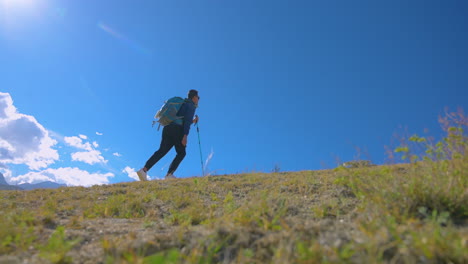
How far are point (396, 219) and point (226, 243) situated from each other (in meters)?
1.48

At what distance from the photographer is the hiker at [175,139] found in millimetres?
7682

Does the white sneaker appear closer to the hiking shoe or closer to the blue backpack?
the hiking shoe

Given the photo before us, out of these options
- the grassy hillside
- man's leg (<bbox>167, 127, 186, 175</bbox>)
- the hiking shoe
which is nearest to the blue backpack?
man's leg (<bbox>167, 127, 186, 175</bbox>)

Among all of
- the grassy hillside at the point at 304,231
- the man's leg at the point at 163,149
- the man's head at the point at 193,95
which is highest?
the man's head at the point at 193,95

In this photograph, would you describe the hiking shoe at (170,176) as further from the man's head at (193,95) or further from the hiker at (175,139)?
the man's head at (193,95)

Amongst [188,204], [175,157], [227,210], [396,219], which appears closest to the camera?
[396,219]

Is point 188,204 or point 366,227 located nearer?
point 366,227

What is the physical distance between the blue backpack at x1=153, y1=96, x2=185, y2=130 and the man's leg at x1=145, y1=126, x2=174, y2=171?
0.82 ft

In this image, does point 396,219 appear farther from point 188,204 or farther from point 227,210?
point 188,204

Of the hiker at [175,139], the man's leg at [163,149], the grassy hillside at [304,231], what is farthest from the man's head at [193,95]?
the grassy hillside at [304,231]

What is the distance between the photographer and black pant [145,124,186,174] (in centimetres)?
783

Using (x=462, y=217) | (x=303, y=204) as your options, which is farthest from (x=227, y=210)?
(x=462, y=217)

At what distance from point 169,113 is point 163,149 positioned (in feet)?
3.69

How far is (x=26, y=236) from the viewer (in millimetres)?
2363
